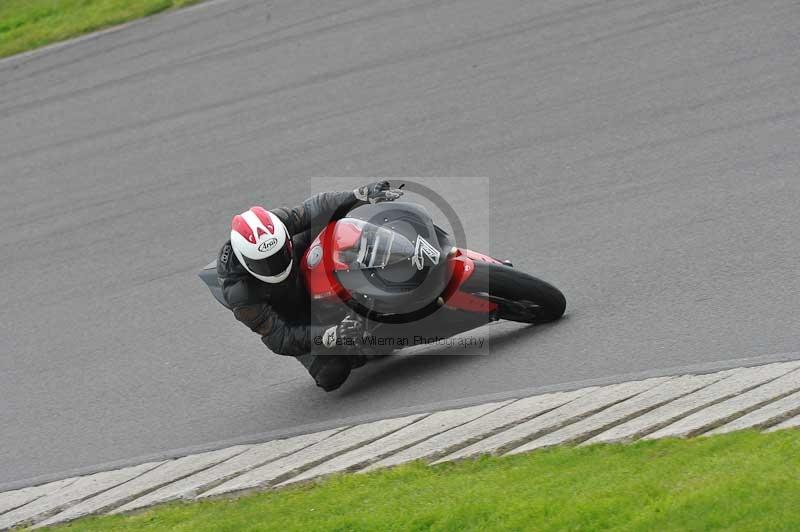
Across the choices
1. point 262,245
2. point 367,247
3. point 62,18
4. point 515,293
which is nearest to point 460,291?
point 515,293

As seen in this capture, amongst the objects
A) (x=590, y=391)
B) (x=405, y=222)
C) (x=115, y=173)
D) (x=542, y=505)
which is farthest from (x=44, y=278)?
(x=542, y=505)

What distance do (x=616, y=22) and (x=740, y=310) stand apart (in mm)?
5770

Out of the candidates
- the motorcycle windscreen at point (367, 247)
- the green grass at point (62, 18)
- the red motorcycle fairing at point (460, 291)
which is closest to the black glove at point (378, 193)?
the motorcycle windscreen at point (367, 247)

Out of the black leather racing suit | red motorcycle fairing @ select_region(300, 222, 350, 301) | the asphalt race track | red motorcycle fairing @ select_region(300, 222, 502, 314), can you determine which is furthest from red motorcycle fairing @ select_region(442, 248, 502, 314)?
the black leather racing suit

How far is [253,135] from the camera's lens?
1175 cm

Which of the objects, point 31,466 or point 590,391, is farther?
point 31,466

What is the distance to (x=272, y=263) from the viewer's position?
6883mm

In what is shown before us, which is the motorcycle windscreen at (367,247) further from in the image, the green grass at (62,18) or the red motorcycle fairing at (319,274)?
the green grass at (62,18)

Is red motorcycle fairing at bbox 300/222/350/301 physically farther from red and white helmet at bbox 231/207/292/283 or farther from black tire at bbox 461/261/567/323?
black tire at bbox 461/261/567/323

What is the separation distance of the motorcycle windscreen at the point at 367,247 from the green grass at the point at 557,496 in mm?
1428

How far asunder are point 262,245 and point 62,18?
1061 cm

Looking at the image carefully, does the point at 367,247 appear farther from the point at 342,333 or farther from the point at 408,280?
the point at 342,333

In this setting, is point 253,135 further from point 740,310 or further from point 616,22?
point 740,310

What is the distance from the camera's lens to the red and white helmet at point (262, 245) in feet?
22.4
